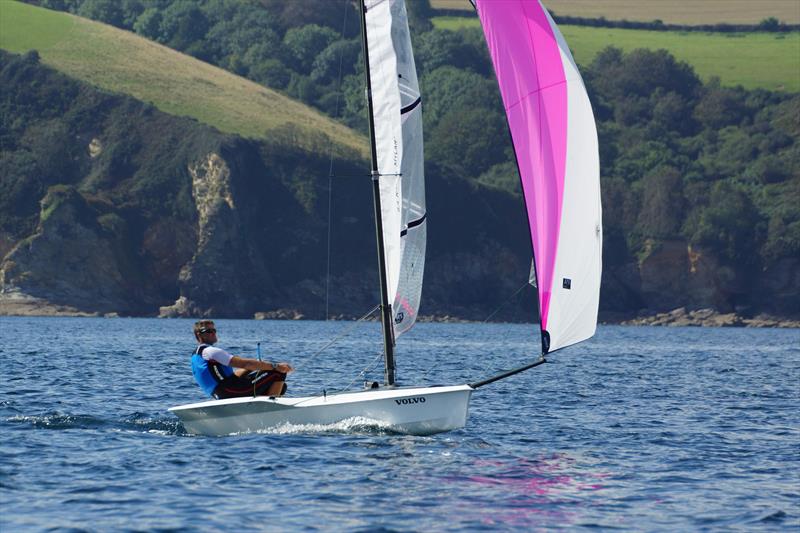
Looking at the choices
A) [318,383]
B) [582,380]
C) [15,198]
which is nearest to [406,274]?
[318,383]

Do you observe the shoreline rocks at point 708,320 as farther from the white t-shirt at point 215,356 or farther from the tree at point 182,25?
the white t-shirt at point 215,356

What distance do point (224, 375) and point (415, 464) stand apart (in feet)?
13.5

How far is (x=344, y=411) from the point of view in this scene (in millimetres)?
22062

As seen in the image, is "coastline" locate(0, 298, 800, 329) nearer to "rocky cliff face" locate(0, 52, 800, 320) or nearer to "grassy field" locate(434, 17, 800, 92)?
"rocky cliff face" locate(0, 52, 800, 320)

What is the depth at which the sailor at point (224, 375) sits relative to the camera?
22453mm

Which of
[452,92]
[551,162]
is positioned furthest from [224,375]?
[452,92]

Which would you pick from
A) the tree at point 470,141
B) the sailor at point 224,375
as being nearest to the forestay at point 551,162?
the sailor at point 224,375

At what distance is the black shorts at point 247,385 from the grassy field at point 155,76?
320ft

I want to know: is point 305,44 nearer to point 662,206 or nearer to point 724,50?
point 724,50

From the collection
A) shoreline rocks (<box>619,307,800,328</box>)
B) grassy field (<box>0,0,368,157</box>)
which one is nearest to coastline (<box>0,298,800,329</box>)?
shoreline rocks (<box>619,307,800,328</box>)

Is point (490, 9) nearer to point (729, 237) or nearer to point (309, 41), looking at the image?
point (729, 237)

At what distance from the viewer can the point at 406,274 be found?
875 inches

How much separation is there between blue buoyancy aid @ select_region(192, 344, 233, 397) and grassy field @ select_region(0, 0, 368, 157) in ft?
320

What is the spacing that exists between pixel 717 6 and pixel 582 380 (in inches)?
5504
